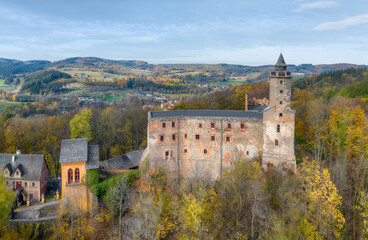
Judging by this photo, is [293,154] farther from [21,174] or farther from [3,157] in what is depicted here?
[3,157]

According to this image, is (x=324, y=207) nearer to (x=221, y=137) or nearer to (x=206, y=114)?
(x=221, y=137)

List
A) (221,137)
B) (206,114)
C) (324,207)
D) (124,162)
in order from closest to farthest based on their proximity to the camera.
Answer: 1. (324,207)
2. (221,137)
3. (206,114)
4. (124,162)

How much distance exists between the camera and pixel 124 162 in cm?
4159

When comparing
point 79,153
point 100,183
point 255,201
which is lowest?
point 100,183

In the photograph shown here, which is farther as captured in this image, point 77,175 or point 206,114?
point 206,114

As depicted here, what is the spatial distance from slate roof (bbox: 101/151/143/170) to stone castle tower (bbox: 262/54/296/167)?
19645mm

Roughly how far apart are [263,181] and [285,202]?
11.4 ft

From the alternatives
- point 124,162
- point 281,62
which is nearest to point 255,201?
point 281,62

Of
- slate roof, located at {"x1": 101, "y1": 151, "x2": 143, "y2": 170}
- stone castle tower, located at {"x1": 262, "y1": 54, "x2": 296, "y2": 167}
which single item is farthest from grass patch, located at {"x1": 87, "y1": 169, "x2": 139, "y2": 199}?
stone castle tower, located at {"x1": 262, "y1": 54, "x2": 296, "y2": 167}

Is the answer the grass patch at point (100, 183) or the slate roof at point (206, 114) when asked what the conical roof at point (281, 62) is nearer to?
the slate roof at point (206, 114)

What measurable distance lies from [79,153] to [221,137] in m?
19.4

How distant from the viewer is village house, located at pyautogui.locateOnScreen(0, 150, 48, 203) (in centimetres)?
3844

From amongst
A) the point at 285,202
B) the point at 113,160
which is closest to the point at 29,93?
the point at 113,160

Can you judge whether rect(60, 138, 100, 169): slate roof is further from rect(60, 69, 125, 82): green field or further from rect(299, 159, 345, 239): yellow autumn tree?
rect(60, 69, 125, 82): green field
